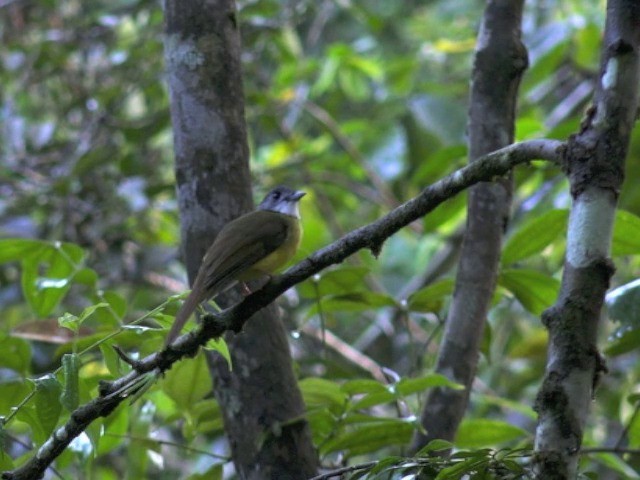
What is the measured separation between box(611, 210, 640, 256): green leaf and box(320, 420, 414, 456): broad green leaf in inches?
26.0

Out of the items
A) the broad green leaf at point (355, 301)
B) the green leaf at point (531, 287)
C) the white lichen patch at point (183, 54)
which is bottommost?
the green leaf at point (531, 287)

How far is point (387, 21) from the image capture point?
23.9 feet

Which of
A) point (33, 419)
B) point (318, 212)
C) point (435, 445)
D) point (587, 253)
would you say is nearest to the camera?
point (587, 253)

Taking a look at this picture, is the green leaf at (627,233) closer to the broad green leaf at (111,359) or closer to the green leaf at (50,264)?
the broad green leaf at (111,359)

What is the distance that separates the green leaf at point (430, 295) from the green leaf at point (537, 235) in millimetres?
175

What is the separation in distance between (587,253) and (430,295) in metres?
1.22

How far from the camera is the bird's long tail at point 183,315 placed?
2088mm

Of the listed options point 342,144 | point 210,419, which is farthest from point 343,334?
point 210,419

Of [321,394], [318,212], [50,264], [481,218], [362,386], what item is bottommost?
[362,386]

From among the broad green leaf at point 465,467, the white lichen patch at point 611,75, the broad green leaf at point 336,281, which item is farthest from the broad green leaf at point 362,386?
the white lichen patch at point 611,75

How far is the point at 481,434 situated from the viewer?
2840 millimetres

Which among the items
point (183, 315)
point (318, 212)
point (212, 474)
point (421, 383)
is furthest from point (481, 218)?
point (318, 212)

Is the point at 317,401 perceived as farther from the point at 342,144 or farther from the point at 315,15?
the point at 315,15

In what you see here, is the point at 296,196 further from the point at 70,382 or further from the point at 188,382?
the point at 70,382
